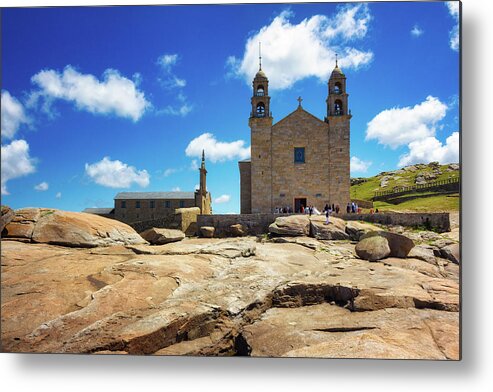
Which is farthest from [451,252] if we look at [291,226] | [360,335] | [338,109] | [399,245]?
[338,109]

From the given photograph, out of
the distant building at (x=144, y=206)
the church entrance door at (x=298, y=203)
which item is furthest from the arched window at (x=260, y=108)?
the distant building at (x=144, y=206)

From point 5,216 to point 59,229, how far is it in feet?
3.85

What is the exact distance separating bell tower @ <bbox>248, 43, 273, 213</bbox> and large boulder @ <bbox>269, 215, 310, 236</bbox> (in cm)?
472

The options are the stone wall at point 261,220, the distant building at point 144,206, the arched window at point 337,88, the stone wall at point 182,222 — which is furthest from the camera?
the distant building at point 144,206

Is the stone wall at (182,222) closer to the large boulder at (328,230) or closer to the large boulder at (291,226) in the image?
the large boulder at (291,226)

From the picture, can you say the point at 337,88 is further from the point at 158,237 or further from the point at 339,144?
the point at 158,237

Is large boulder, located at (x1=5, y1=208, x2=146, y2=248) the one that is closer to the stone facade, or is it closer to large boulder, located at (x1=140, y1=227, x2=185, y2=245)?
large boulder, located at (x1=140, y1=227, x2=185, y2=245)

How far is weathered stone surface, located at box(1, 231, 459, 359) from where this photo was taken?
563cm

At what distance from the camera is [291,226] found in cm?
1284

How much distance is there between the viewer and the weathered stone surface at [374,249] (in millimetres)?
9273

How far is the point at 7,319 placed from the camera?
20.0 feet

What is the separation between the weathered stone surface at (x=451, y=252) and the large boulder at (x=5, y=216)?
10.6 meters

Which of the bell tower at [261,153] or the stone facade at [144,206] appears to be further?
the stone facade at [144,206]

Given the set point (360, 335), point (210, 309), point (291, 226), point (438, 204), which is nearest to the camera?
point (360, 335)
